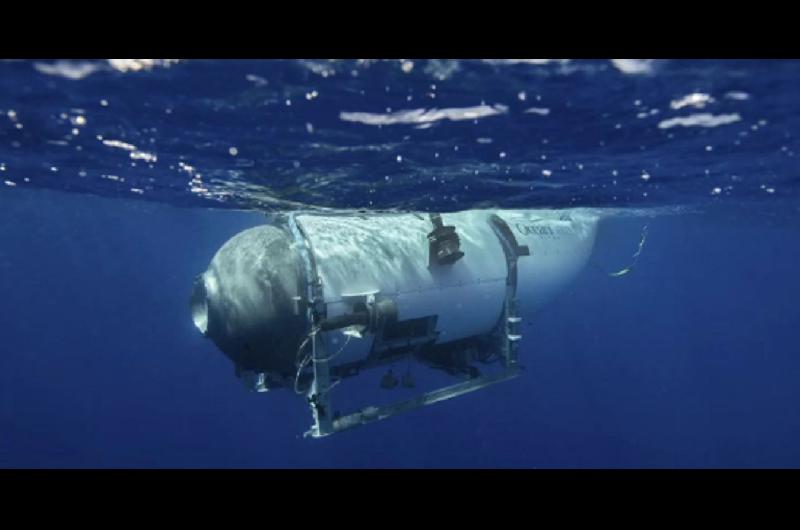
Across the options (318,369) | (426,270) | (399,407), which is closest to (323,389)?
(318,369)

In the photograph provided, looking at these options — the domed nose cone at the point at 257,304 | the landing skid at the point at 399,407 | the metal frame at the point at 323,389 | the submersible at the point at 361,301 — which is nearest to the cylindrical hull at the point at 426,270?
the submersible at the point at 361,301

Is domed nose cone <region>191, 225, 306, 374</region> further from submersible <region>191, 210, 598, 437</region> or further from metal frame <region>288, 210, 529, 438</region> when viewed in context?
metal frame <region>288, 210, 529, 438</region>

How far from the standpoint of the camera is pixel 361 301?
7.57 metres

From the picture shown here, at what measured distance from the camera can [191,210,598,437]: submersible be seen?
7.36 metres

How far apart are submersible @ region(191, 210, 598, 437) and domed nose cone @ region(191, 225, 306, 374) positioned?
0.02m

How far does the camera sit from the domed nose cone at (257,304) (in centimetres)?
735

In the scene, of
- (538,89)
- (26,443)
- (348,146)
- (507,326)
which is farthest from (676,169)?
(26,443)

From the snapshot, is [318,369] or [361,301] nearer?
[318,369]

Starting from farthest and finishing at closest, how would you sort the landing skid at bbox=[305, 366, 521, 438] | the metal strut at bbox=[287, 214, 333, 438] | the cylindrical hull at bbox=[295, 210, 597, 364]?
the cylindrical hull at bbox=[295, 210, 597, 364], the landing skid at bbox=[305, 366, 521, 438], the metal strut at bbox=[287, 214, 333, 438]

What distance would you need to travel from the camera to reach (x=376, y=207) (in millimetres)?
12867

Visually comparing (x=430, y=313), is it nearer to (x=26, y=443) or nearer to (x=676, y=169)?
(x=676, y=169)

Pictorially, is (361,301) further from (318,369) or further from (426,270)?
(426,270)

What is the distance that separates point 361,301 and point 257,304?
163 centimetres

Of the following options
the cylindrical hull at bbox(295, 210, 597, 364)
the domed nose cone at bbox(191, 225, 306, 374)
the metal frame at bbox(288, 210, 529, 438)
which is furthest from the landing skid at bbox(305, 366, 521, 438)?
the domed nose cone at bbox(191, 225, 306, 374)
